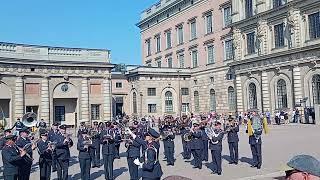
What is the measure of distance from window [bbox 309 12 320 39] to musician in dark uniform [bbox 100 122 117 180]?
2490cm

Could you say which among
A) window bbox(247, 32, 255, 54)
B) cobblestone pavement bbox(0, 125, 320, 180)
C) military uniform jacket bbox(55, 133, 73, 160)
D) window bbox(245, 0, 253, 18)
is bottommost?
cobblestone pavement bbox(0, 125, 320, 180)

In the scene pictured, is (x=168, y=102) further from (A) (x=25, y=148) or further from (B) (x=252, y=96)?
(A) (x=25, y=148)

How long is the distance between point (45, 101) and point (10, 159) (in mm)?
25871

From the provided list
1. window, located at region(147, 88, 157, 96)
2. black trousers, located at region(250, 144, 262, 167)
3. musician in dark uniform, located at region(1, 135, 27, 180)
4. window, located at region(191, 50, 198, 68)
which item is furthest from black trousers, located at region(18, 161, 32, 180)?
window, located at region(191, 50, 198, 68)

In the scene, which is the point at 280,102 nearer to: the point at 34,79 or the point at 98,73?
the point at 98,73

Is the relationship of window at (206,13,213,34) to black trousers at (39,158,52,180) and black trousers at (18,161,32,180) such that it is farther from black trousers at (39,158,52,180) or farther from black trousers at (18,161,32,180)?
black trousers at (18,161,32,180)

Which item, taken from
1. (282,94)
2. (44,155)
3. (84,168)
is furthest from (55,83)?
(84,168)

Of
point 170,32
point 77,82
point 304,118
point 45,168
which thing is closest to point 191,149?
point 45,168

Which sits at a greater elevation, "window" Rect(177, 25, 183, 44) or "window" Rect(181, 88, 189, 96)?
"window" Rect(177, 25, 183, 44)

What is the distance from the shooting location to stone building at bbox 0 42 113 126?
34625mm

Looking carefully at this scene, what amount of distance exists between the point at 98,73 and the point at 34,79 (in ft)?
19.9

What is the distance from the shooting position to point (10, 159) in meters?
11.0

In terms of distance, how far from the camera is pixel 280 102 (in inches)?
1531

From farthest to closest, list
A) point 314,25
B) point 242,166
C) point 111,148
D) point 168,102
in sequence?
point 168,102 → point 314,25 → point 242,166 → point 111,148
